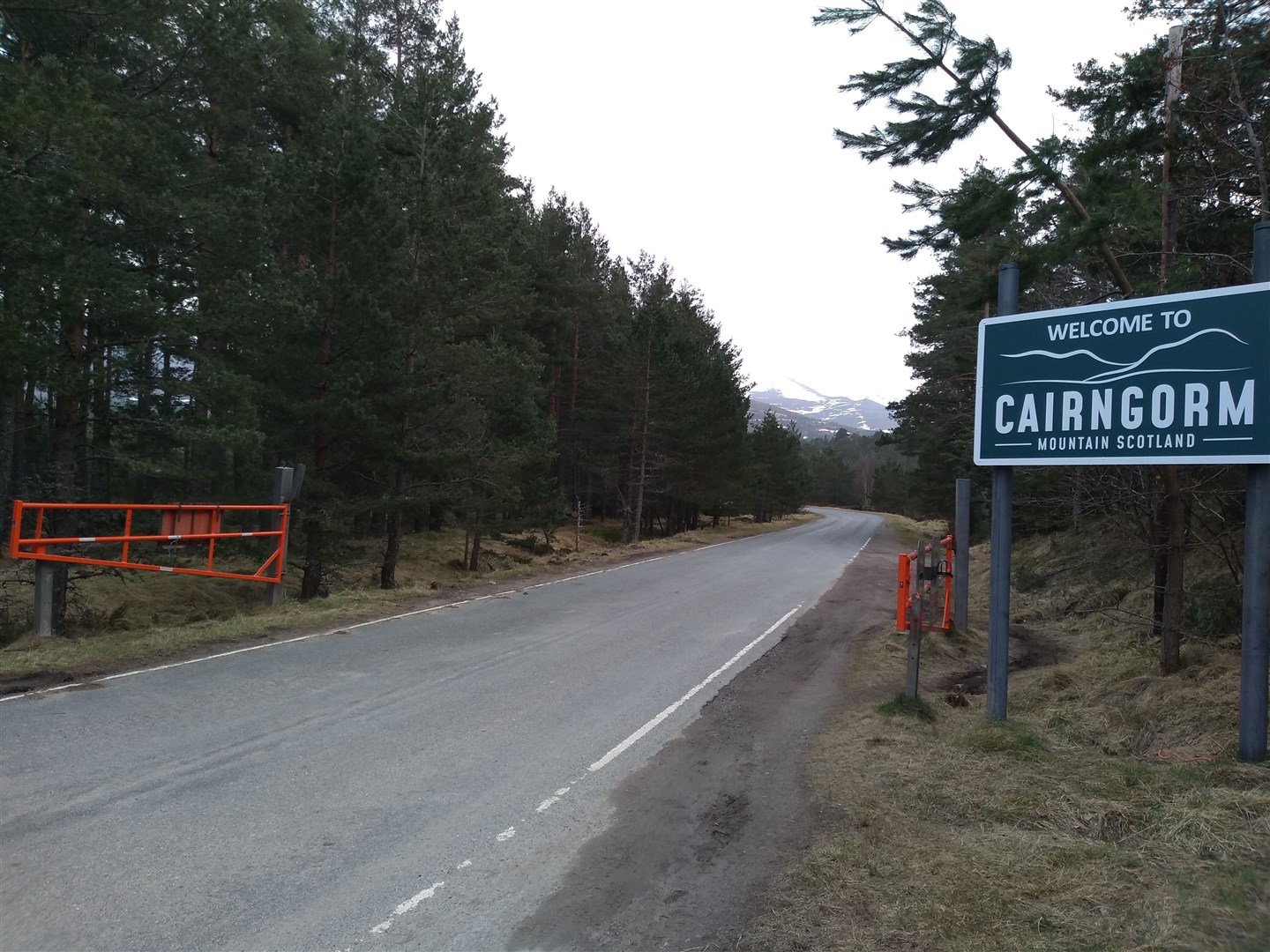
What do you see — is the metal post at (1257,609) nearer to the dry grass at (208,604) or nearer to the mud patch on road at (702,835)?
the mud patch on road at (702,835)

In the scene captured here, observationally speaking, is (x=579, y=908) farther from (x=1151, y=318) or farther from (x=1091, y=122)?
(x=1091, y=122)

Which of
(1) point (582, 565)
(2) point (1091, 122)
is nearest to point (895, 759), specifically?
(2) point (1091, 122)

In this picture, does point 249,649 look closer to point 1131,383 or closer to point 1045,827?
point 1045,827

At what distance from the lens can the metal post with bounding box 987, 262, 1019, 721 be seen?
6.44 m

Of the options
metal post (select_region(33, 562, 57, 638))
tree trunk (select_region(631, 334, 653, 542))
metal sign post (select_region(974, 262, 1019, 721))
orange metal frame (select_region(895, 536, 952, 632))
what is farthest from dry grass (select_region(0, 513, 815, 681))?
metal sign post (select_region(974, 262, 1019, 721))

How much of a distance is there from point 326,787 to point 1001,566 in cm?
516

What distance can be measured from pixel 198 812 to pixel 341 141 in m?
14.1

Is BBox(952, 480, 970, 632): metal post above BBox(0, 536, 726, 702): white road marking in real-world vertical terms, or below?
above

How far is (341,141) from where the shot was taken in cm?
1562

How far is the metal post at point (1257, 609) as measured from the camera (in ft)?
17.1

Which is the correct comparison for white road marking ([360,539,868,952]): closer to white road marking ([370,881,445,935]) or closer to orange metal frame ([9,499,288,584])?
white road marking ([370,881,445,935])

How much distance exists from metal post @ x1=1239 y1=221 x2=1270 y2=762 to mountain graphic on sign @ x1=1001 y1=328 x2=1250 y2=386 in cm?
47

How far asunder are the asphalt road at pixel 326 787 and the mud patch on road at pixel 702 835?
0.58 ft

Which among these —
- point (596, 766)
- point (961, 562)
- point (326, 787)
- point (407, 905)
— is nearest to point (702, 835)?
point (596, 766)
